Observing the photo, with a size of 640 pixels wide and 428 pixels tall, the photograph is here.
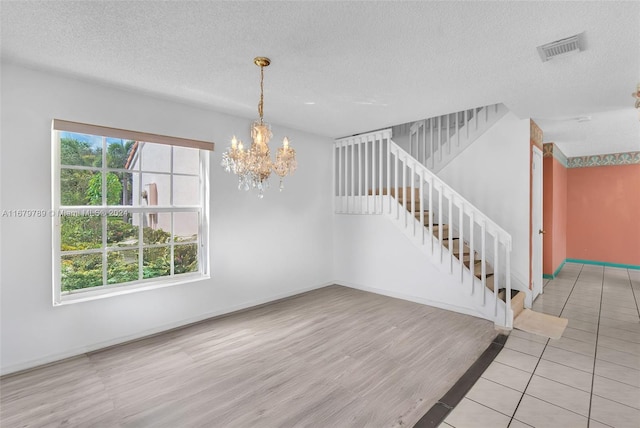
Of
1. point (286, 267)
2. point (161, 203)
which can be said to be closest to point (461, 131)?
point (286, 267)

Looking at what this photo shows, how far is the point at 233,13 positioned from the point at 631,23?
8.56 feet

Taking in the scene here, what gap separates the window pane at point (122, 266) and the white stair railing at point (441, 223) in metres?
3.21

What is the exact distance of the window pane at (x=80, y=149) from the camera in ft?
9.29

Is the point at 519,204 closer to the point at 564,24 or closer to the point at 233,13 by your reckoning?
the point at 564,24

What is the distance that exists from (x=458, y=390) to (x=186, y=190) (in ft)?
11.3

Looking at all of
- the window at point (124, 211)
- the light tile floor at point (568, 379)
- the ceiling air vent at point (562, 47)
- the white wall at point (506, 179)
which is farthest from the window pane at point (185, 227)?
the white wall at point (506, 179)

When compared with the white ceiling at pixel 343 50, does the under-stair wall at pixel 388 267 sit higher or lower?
lower

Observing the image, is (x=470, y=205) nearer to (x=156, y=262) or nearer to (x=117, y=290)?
(x=156, y=262)

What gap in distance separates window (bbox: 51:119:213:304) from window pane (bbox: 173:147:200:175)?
0.01m

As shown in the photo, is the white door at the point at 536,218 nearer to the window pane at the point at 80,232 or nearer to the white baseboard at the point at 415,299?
the white baseboard at the point at 415,299

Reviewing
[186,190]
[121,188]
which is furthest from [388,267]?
[121,188]

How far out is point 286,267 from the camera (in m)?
4.60

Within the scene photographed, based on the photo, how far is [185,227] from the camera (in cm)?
362

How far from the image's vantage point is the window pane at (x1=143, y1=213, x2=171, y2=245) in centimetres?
333
